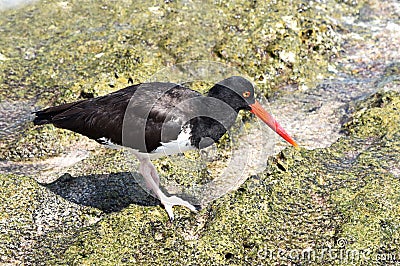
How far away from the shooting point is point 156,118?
15.7 ft

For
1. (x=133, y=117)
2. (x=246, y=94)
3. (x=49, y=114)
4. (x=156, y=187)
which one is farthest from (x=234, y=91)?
(x=49, y=114)

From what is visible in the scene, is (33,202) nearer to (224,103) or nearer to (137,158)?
(137,158)

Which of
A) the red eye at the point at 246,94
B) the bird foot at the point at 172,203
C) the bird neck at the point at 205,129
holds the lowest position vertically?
the bird foot at the point at 172,203

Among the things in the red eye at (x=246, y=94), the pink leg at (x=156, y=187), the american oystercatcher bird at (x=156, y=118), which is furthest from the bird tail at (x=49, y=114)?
the red eye at (x=246, y=94)

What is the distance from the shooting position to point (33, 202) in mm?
4922

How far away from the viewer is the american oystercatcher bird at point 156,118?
15.7ft

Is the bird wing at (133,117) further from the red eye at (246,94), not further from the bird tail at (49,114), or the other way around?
the red eye at (246,94)

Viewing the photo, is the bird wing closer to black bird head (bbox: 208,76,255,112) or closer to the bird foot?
black bird head (bbox: 208,76,255,112)

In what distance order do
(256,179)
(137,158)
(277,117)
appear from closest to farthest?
(256,179)
(137,158)
(277,117)

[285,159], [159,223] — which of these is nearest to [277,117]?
[285,159]

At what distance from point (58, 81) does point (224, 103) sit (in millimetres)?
3009

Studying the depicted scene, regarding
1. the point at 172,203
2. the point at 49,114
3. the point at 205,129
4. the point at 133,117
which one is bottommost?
the point at 172,203

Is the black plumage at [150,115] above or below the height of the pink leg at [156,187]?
above

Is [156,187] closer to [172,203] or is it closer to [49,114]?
[172,203]
